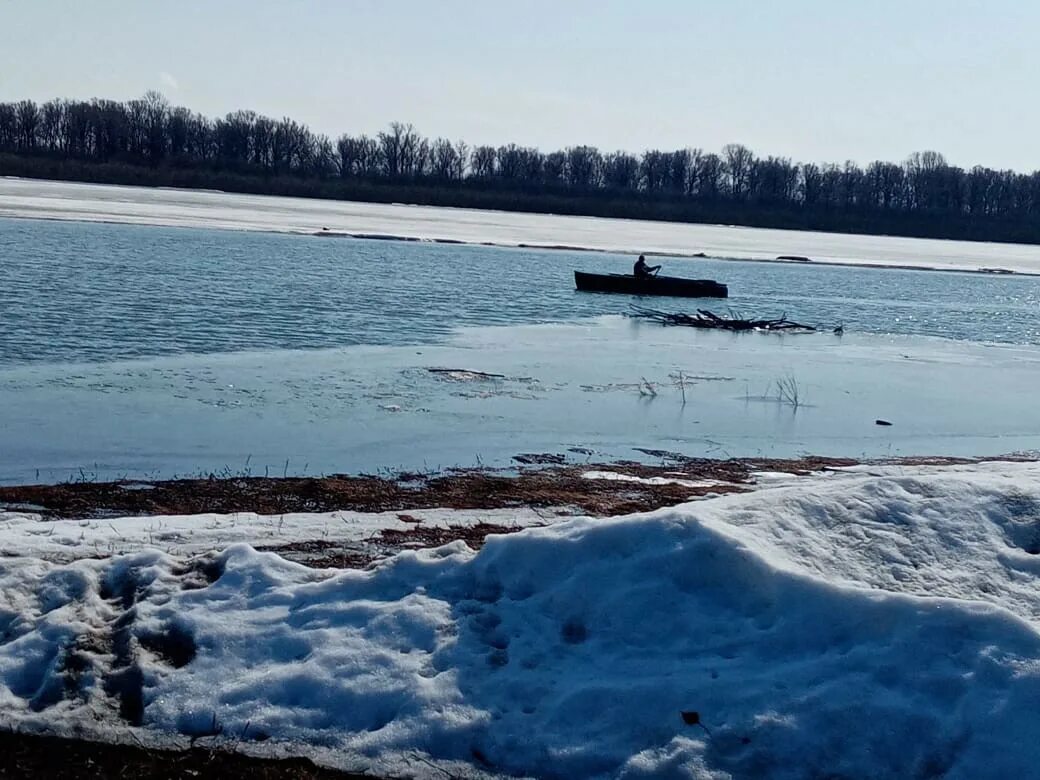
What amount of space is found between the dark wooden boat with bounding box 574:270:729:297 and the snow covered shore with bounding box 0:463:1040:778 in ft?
96.5

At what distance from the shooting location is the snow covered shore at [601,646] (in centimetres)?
497

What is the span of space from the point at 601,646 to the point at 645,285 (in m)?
30.8

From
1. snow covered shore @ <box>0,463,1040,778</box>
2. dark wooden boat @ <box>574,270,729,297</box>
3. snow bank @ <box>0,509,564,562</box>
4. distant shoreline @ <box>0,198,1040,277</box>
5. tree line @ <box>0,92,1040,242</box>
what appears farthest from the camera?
tree line @ <box>0,92,1040,242</box>

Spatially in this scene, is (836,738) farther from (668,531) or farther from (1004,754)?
(668,531)

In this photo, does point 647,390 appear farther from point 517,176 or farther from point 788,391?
point 517,176

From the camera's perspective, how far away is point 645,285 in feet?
118

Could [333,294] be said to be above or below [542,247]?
below

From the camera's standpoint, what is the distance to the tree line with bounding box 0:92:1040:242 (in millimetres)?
92812

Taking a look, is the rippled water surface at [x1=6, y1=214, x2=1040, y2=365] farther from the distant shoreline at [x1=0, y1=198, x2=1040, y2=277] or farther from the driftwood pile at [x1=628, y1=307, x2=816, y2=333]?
the driftwood pile at [x1=628, y1=307, x2=816, y2=333]

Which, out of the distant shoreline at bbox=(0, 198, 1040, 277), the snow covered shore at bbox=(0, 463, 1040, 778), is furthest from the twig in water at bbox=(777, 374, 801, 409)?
the distant shoreline at bbox=(0, 198, 1040, 277)

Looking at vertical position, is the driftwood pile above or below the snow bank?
above

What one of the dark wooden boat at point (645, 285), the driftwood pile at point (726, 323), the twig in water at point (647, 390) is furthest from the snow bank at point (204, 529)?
the dark wooden boat at point (645, 285)

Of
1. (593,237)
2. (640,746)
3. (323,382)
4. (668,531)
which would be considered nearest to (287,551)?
(668,531)

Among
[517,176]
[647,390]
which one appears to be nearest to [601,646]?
[647,390]
